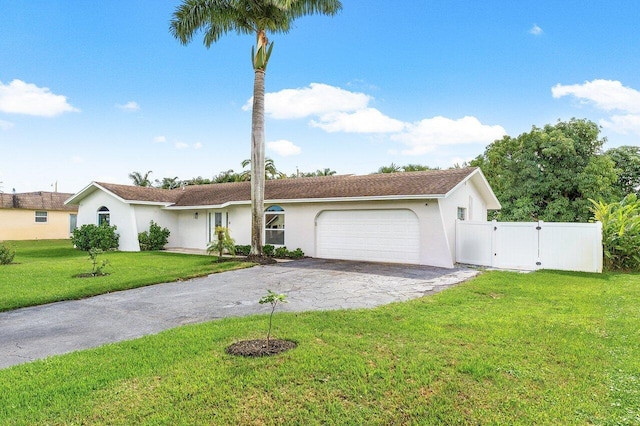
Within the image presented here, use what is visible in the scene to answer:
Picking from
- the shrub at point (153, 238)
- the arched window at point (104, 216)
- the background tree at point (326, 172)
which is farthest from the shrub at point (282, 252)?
the background tree at point (326, 172)

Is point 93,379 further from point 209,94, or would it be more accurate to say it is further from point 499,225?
point 209,94

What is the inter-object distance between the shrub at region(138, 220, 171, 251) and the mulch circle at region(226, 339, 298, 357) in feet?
55.7

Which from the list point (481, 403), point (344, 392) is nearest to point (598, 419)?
point (481, 403)

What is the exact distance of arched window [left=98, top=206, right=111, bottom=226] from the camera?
2095cm

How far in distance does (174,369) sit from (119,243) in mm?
18732

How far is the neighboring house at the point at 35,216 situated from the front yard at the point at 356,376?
28974 millimetres

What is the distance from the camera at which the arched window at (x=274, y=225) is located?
17.7m

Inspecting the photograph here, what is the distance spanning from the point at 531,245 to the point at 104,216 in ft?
69.5

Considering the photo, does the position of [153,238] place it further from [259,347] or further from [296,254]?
[259,347]

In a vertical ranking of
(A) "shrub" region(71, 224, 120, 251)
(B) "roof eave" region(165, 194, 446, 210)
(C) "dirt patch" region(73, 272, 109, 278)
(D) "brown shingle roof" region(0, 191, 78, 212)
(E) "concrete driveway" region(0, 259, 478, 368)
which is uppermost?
(D) "brown shingle roof" region(0, 191, 78, 212)

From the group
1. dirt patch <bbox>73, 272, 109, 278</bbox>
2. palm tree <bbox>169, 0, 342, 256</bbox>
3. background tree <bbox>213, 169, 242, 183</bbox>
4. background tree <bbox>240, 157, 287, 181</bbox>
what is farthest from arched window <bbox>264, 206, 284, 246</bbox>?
background tree <bbox>213, 169, 242, 183</bbox>

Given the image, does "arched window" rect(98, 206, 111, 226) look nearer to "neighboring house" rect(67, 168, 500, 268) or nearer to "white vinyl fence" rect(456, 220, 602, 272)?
"neighboring house" rect(67, 168, 500, 268)

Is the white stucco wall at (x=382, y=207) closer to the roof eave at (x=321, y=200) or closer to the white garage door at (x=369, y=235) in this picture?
the white garage door at (x=369, y=235)

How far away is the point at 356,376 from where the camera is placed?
12.9ft
